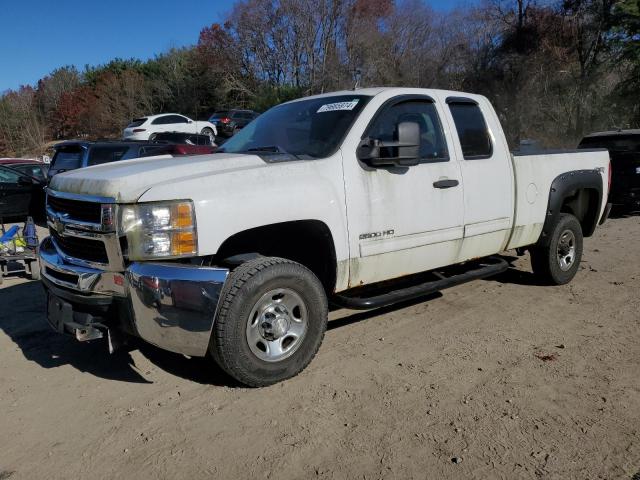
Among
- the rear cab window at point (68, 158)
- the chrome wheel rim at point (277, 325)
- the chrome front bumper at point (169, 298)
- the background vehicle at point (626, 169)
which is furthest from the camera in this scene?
the background vehicle at point (626, 169)

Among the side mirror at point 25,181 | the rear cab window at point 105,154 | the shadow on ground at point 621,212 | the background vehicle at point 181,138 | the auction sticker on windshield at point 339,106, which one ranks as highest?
the background vehicle at point 181,138

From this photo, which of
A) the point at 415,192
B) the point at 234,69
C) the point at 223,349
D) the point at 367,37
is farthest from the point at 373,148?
the point at 234,69

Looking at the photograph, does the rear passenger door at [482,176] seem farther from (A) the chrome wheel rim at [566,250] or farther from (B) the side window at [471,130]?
(A) the chrome wheel rim at [566,250]

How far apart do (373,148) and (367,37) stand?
3410cm

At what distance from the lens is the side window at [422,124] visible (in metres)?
4.30

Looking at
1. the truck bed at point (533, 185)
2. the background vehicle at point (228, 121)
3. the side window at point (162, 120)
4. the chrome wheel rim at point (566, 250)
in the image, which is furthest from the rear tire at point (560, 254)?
the background vehicle at point (228, 121)

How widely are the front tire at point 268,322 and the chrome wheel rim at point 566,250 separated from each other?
3464 mm

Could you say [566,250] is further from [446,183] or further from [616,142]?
[616,142]

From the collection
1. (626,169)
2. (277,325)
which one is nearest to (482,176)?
(277,325)

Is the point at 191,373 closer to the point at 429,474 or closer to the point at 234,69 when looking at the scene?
the point at 429,474

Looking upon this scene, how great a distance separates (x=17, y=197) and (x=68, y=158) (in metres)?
2.17

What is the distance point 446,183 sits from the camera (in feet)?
14.7

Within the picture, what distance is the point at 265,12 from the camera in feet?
125

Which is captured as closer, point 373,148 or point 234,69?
point 373,148
